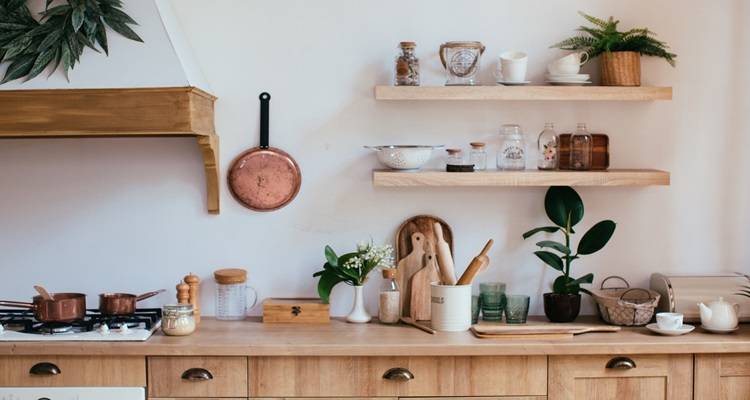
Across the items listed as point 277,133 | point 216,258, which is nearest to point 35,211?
point 216,258

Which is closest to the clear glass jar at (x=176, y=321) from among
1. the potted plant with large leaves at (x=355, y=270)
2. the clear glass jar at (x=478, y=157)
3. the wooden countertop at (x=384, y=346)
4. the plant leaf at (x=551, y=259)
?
the wooden countertop at (x=384, y=346)

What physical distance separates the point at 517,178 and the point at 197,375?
1305 millimetres

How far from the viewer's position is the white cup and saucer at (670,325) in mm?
3182

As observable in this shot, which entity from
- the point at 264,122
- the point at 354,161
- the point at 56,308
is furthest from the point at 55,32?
the point at 354,161

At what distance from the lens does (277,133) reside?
3.56 m

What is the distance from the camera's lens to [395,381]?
3094 mm

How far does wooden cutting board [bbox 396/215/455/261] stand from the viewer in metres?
3.54

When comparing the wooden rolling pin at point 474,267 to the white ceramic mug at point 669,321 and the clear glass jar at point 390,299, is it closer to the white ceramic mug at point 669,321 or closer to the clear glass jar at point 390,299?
the clear glass jar at point 390,299

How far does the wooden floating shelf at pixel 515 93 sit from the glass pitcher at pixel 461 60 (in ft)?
0.19

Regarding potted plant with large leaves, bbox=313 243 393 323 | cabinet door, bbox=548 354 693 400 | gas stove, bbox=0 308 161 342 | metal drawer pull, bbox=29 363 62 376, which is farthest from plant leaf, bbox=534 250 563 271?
metal drawer pull, bbox=29 363 62 376

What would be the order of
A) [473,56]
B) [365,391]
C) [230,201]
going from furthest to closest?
1. [230,201]
2. [473,56]
3. [365,391]

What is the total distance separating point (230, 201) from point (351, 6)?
871mm

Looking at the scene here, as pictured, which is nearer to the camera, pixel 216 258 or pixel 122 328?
pixel 122 328

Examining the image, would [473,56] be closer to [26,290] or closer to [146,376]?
[146,376]
